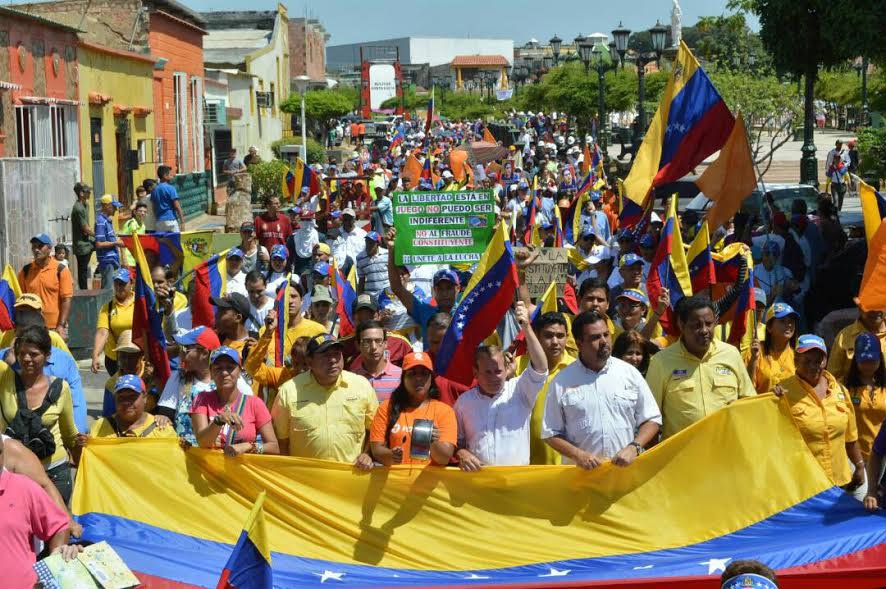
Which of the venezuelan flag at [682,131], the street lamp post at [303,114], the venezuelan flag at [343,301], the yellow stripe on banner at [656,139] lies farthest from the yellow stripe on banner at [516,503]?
the street lamp post at [303,114]

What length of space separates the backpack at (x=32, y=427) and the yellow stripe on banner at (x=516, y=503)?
28 centimetres

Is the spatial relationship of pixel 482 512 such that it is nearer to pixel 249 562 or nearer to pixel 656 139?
pixel 249 562

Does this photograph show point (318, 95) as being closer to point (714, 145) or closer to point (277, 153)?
point (277, 153)

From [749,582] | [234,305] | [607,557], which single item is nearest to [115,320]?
[234,305]

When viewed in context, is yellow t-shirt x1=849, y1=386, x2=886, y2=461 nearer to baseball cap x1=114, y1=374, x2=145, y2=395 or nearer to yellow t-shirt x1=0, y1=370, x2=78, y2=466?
baseball cap x1=114, y1=374, x2=145, y2=395

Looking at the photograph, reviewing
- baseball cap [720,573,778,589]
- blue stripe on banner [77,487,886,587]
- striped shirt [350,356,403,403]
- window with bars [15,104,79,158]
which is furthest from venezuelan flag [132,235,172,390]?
window with bars [15,104,79,158]

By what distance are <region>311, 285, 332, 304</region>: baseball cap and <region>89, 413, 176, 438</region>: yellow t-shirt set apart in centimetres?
271

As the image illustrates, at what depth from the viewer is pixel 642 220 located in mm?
13609

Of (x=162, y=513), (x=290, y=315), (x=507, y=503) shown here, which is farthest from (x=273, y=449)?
(x=290, y=315)

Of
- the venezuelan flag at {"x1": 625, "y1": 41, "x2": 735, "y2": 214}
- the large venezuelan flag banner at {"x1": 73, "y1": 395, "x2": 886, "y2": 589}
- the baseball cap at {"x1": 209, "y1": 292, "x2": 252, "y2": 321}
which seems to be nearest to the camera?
the large venezuelan flag banner at {"x1": 73, "y1": 395, "x2": 886, "y2": 589}

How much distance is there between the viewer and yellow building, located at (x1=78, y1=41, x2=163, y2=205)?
1053 inches

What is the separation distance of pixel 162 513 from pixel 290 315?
2807 millimetres

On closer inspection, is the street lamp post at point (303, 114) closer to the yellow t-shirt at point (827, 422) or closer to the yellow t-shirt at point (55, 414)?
the yellow t-shirt at point (55, 414)

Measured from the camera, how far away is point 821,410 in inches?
294
